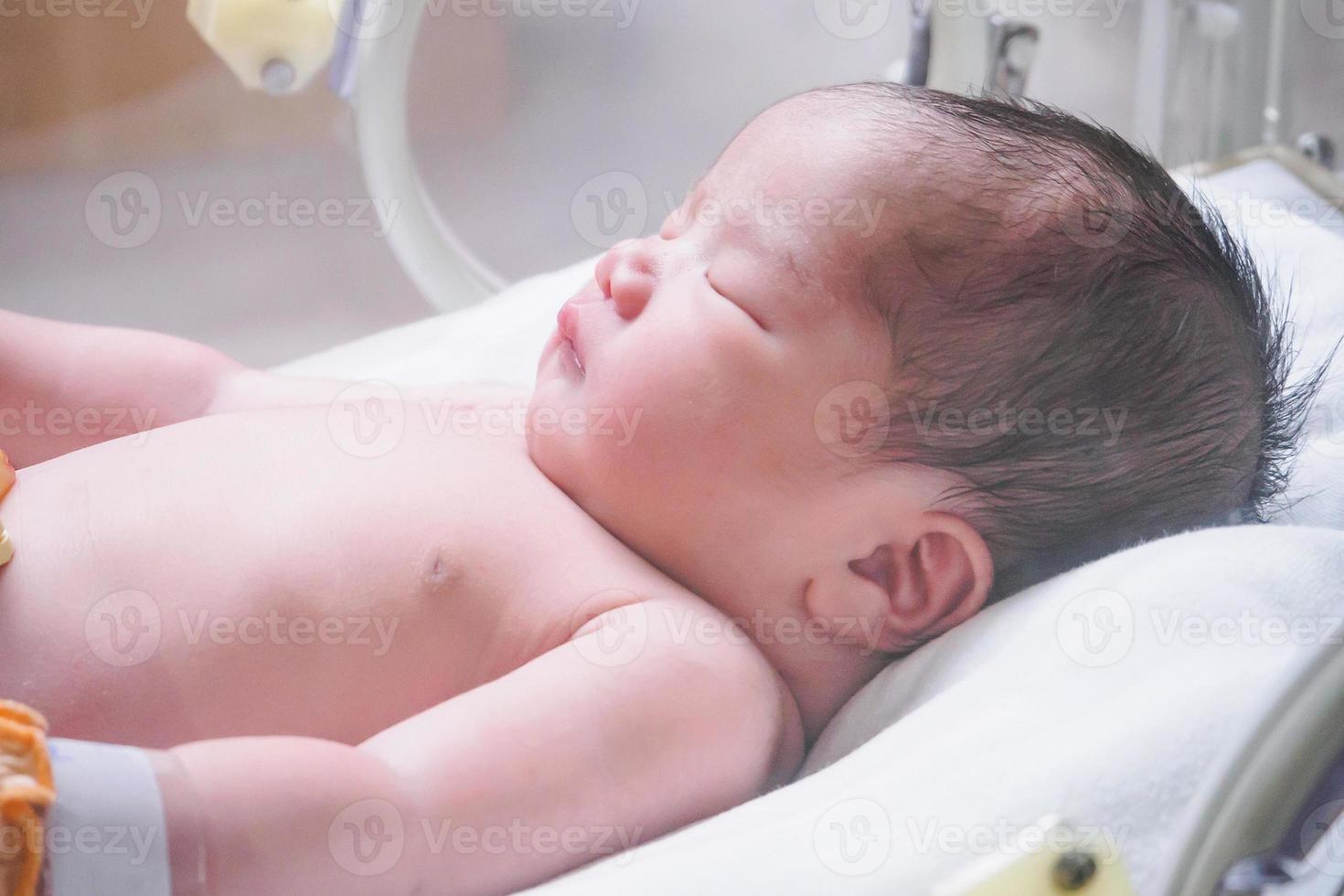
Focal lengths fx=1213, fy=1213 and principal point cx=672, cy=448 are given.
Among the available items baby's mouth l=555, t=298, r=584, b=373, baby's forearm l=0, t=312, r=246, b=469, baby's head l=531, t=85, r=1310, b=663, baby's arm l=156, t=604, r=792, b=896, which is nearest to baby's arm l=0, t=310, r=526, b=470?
baby's forearm l=0, t=312, r=246, b=469

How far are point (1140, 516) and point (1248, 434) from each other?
10 cm

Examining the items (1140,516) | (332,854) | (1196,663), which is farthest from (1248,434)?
(332,854)

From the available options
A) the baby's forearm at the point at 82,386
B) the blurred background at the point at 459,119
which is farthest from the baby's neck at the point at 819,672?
the blurred background at the point at 459,119

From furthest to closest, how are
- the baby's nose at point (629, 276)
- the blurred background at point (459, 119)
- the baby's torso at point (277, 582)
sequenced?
1. the blurred background at point (459, 119)
2. the baby's nose at point (629, 276)
3. the baby's torso at point (277, 582)

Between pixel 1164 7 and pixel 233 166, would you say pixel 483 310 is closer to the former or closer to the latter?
pixel 233 166

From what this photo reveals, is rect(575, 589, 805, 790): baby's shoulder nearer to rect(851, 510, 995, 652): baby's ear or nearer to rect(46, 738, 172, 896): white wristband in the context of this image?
rect(851, 510, 995, 652): baby's ear

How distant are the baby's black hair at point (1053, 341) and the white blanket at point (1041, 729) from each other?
0.22ft

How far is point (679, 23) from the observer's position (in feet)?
5.79

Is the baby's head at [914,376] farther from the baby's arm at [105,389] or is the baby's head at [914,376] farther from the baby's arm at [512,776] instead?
the baby's arm at [105,389]

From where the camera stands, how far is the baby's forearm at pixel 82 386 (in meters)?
1.00

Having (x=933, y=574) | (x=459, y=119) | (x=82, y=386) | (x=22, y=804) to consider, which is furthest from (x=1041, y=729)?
(x=459, y=119)

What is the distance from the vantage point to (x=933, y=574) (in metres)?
0.87

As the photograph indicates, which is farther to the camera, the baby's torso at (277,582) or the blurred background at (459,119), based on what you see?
the blurred background at (459,119)

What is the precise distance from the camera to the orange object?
555mm
